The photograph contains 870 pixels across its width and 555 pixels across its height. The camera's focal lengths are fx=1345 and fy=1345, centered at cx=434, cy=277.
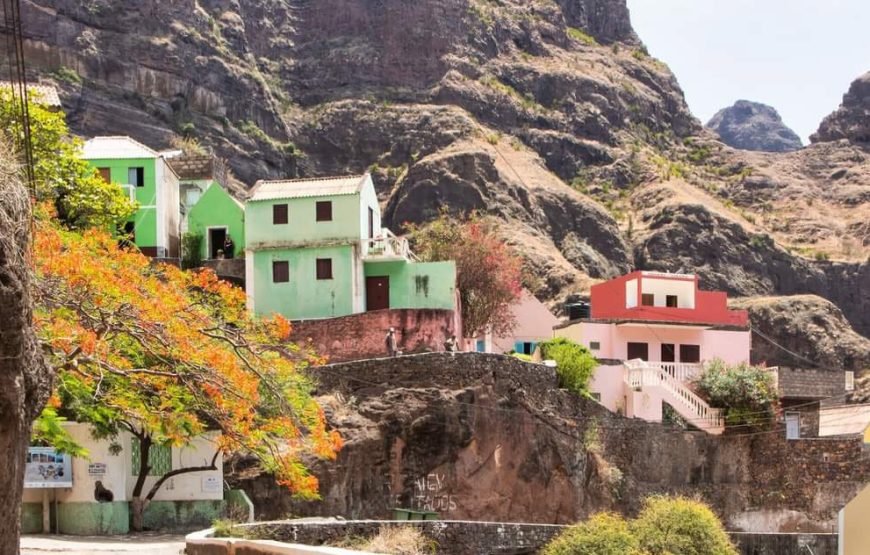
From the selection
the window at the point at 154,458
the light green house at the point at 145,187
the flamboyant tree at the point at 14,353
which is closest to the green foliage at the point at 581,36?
the light green house at the point at 145,187

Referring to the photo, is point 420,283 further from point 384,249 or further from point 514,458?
point 514,458

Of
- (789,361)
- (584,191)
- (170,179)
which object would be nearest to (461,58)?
(584,191)

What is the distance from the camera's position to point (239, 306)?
3188 cm

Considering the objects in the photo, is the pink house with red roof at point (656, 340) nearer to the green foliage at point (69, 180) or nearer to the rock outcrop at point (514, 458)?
the rock outcrop at point (514, 458)

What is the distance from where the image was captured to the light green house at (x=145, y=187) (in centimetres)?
4994

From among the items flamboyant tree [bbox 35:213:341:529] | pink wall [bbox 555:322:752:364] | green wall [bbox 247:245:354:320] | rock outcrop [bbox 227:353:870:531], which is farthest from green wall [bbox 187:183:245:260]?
flamboyant tree [bbox 35:213:341:529]

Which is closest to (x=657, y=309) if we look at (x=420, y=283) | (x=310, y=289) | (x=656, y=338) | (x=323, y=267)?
(x=656, y=338)

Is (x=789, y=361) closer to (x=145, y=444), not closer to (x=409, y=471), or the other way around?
(x=409, y=471)

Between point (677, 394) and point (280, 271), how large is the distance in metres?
14.1

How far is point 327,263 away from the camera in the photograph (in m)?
46.4

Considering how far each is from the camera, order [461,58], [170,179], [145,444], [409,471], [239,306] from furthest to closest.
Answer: [461,58] → [170,179] → [409,471] → [239,306] → [145,444]

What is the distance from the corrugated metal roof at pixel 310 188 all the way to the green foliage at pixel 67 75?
37184mm

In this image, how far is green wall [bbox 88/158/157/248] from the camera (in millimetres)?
50000

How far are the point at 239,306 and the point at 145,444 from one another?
550 cm
